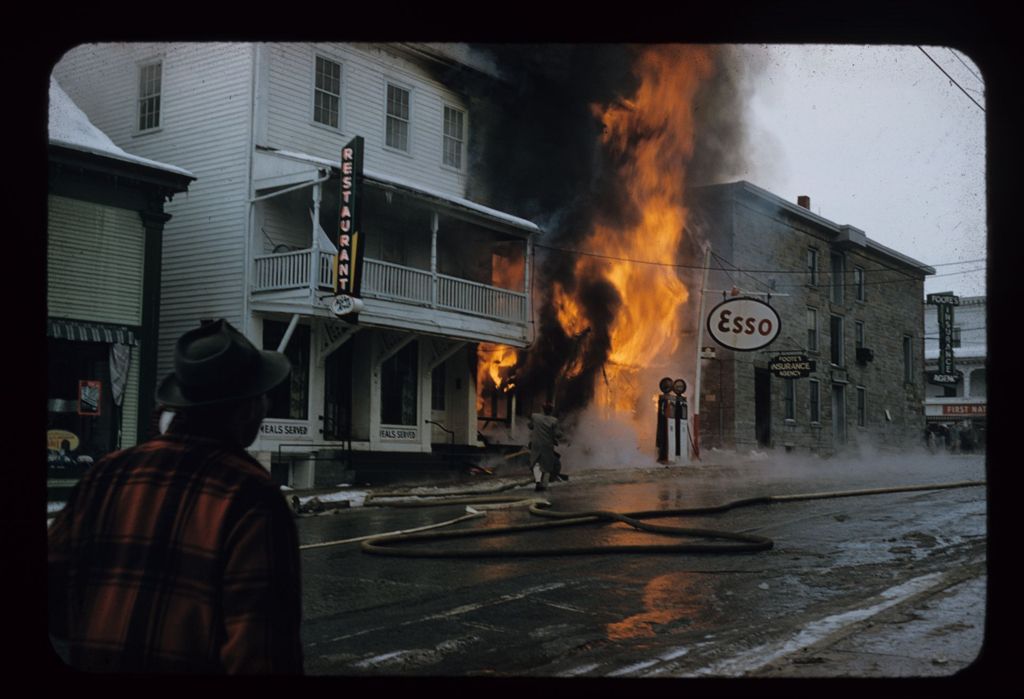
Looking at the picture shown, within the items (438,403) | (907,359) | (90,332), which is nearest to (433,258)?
(438,403)

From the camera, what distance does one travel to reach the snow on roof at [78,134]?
12.3ft

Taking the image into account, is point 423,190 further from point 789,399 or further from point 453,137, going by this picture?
point 789,399

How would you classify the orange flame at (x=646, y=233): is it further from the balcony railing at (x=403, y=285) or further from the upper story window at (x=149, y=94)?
the upper story window at (x=149, y=94)

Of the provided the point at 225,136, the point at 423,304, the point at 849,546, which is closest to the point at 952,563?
the point at 849,546

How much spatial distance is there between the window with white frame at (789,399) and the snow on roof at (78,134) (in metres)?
4.99

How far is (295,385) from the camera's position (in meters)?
4.84

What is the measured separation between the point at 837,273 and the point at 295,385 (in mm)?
4448

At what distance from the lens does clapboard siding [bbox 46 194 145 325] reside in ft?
12.9

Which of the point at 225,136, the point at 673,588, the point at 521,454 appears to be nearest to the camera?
the point at 225,136

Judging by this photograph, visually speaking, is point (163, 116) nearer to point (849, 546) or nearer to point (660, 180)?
point (660, 180)

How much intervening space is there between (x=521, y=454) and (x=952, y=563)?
11.0ft

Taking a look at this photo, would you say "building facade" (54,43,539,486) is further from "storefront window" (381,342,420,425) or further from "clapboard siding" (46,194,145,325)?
"clapboard siding" (46,194,145,325)

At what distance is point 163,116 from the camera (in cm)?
477

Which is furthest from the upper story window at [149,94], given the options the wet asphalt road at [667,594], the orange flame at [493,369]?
the orange flame at [493,369]
